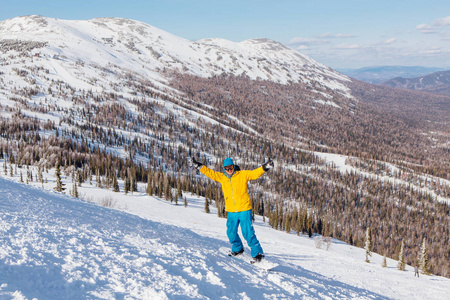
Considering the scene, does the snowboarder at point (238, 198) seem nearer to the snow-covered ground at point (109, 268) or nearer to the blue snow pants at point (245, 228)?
the blue snow pants at point (245, 228)

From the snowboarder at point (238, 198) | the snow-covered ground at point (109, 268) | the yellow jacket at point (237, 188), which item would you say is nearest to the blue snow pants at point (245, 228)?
the snowboarder at point (238, 198)

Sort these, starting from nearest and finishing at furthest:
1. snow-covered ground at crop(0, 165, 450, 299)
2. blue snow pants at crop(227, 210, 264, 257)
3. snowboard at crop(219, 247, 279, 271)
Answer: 1. snow-covered ground at crop(0, 165, 450, 299)
2. snowboard at crop(219, 247, 279, 271)
3. blue snow pants at crop(227, 210, 264, 257)

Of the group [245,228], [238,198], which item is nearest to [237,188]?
[238,198]

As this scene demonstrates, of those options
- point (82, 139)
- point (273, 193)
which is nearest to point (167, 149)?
point (82, 139)

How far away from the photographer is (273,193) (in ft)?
543

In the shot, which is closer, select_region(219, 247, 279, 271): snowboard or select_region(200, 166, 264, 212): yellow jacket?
select_region(219, 247, 279, 271): snowboard

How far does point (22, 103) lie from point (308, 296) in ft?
701

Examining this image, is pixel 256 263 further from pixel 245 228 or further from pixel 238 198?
pixel 238 198

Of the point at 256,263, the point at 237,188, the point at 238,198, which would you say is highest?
the point at 237,188

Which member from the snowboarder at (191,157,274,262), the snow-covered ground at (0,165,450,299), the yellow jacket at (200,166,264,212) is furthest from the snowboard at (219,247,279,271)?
the yellow jacket at (200,166,264,212)

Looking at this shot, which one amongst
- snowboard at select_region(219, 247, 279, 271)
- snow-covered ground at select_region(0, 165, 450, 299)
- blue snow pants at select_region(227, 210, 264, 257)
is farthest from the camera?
blue snow pants at select_region(227, 210, 264, 257)

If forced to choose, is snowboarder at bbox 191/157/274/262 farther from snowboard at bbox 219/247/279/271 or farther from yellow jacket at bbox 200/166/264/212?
snowboard at bbox 219/247/279/271

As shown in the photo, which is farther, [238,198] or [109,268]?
[238,198]

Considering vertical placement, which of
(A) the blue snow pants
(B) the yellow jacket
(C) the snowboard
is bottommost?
(C) the snowboard
